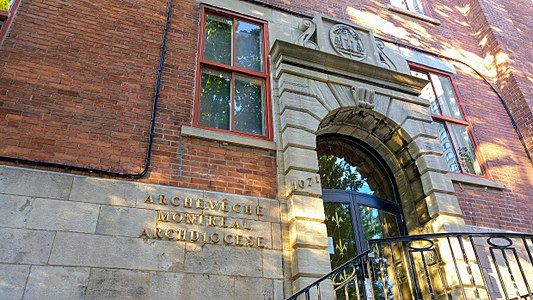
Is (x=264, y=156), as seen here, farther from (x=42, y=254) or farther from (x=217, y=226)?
(x=42, y=254)

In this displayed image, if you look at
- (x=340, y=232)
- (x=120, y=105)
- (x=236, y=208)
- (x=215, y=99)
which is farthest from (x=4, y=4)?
(x=340, y=232)

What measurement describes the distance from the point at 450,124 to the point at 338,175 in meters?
3.02

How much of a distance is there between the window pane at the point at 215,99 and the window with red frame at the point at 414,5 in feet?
19.1

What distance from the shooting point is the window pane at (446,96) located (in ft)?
27.0

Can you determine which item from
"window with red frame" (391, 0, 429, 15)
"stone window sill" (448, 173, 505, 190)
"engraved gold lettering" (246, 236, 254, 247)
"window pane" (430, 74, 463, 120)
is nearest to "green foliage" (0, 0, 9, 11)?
"engraved gold lettering" (246, 236, 254, 247)

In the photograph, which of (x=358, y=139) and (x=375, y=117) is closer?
(x=375, y=117)

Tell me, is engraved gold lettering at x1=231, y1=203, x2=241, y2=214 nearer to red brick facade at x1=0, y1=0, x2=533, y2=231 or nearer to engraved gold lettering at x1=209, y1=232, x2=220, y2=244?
red brick facade at x1=0, y1=0, x2=533, y2=231

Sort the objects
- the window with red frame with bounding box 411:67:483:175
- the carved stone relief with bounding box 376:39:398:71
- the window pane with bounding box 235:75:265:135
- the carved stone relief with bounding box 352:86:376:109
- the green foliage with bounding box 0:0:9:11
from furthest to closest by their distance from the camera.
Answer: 1. the window with red frame with bounding box 411:67:483:175
2. the carved stone relief with bounding box 376:39:398:71
3. the carved stone relief with bounding box 352:86:376:109
4. the window pane with bounding box 235:75:265:135
5. the green foliage with bounding box 0:0:9:11

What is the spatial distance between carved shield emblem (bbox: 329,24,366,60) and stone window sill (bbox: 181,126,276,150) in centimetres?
251

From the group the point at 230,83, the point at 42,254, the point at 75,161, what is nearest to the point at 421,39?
the point at 230,83

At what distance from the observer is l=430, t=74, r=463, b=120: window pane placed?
324 inches

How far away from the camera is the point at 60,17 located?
5660 mm

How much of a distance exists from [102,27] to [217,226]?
3.53 meters

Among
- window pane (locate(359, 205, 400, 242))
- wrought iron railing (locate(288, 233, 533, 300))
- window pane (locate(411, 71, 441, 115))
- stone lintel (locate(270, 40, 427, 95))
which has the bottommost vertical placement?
wrought iron railing (locate(288, 233, 533, 300))
